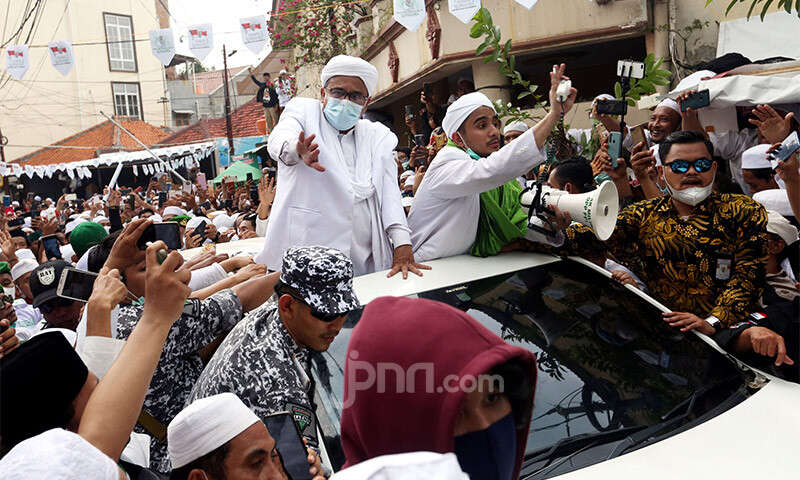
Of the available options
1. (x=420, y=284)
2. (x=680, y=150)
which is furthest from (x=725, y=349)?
(x=420, y=284)

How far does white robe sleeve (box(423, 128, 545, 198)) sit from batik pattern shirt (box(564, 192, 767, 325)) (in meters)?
0.62

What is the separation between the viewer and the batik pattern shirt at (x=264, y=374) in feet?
6.14

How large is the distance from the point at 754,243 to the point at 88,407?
2773 mm

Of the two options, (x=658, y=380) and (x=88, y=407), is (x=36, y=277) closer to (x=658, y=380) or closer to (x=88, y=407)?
(x=88, y=407)

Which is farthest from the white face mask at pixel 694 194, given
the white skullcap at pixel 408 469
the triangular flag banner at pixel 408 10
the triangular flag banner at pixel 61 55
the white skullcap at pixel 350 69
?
the triangular flag banner at pixel 61 55

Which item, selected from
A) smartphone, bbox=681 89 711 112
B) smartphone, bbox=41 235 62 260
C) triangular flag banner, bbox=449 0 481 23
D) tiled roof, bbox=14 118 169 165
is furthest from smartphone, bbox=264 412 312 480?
tiled roof, bbox=14 118 169 165

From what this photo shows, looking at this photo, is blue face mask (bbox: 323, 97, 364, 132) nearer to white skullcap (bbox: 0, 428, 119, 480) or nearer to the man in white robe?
the man in white robe

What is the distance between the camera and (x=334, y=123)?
3.60m

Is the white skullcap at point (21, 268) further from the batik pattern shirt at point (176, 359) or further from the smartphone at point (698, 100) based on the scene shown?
the smartphone at point (698, 100)

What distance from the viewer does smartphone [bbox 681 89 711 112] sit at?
475cm

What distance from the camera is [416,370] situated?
3.46ft

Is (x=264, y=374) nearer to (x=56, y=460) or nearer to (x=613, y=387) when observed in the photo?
(x=56, y=460)

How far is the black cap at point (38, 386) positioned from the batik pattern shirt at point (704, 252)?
2537 mm

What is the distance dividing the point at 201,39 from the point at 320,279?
10016 millimetres
